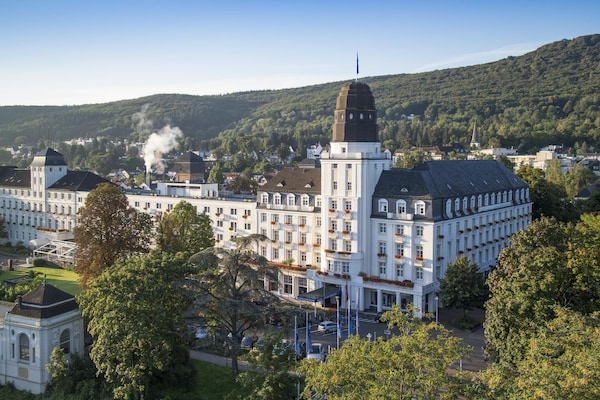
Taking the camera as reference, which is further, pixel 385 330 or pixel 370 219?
pixel 370 219

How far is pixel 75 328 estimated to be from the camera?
45.1 metres

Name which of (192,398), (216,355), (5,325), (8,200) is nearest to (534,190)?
(216,355)

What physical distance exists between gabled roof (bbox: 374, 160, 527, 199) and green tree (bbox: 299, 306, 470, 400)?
31.3 meters

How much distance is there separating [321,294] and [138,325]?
23.9 m

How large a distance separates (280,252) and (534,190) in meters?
Answer: 35.9

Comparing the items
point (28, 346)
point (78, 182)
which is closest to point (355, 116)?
point (28, 346)

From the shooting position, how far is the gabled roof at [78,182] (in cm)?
9219

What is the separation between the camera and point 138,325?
39.5 meters

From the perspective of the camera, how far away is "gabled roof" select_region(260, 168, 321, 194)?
66.3 meters

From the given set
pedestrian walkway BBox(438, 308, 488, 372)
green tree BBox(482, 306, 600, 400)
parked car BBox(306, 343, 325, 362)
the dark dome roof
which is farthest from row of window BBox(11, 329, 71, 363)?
the dark dome roof

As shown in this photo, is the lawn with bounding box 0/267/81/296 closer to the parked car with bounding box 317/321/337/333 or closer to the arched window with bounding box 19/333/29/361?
the arched window with bounding box 19/333/29/361

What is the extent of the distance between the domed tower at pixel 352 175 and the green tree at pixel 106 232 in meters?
19.2

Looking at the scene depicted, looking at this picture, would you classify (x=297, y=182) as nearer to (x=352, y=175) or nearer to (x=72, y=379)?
(x=352, y=175)

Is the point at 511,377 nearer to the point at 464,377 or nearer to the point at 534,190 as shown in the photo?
the point at 464,377
